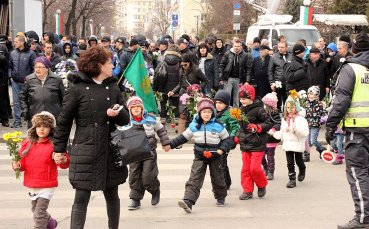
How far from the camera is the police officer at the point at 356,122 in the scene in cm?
742

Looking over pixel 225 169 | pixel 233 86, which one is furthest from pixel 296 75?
pixel 225 169

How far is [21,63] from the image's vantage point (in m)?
15.3

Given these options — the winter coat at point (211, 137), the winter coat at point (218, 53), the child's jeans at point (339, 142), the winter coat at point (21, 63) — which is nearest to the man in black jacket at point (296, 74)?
the child's jeans at point (339, 142)

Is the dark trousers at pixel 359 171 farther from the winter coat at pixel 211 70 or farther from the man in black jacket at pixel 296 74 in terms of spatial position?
the winter coat at pixel 211 70

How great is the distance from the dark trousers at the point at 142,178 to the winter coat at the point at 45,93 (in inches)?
106

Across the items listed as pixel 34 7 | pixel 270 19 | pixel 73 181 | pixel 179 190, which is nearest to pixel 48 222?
pixel 73 181

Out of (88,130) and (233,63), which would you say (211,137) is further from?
(233,63)

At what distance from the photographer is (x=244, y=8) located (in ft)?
162

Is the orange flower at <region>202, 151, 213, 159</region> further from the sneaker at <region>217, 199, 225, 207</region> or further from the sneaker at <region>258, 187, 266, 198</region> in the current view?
the sneaker at <region>258, 187, 266, 198</region>

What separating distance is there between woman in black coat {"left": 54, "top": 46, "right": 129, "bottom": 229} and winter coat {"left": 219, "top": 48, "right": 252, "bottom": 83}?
9997 mm

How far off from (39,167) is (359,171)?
333cm

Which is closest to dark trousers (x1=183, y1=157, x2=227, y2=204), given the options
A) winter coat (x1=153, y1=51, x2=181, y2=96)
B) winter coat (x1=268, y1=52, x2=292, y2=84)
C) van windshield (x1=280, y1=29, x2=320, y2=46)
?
winter coat (x1=153, y1=51, x2=181, y2=96)

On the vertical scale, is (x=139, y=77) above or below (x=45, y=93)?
above

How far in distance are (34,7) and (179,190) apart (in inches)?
738
